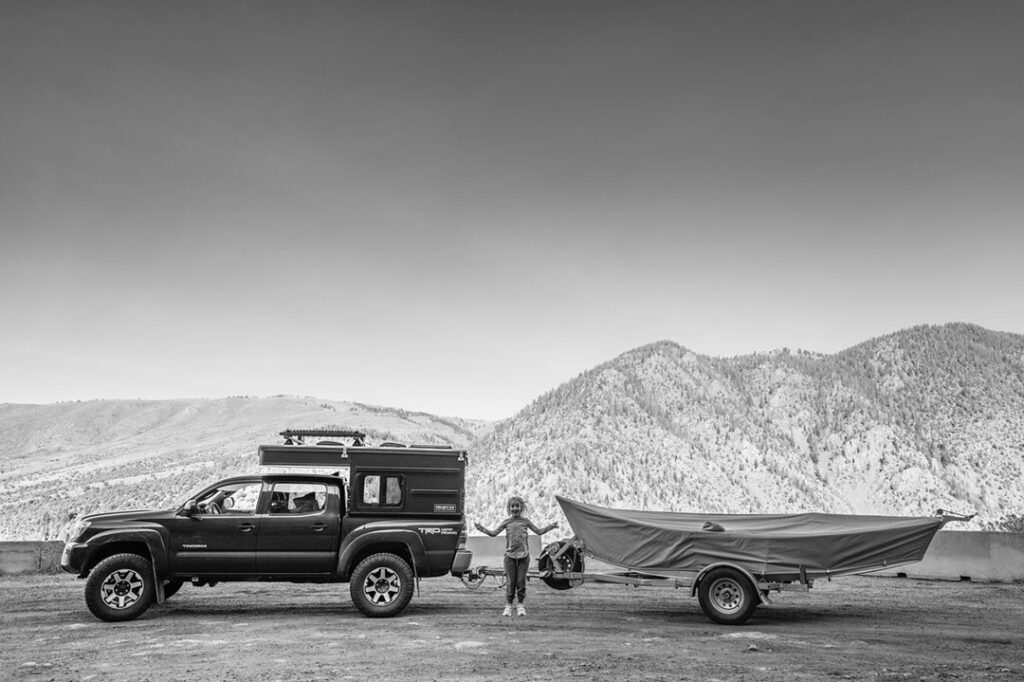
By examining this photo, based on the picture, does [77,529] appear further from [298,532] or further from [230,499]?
[298,532]

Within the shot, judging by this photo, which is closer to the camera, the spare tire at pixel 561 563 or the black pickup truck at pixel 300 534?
the black pickup truck at pixel 300 534

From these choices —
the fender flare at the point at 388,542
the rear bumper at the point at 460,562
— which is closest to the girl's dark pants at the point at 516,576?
the rear bumper at the point at 460,562

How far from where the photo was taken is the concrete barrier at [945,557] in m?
16.8

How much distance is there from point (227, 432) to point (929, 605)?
301ft

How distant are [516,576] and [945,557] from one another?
37.8 feet

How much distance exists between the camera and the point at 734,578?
11094 millimetres

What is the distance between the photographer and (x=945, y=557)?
17562 mm

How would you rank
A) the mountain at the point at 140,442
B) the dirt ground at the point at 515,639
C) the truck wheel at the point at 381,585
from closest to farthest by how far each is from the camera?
the dirt ground at the point at 515,639 → the truck wheel at the point at 381,585 → the mountain at the point at 140,442

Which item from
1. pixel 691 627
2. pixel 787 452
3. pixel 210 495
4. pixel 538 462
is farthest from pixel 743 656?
pixel 787 452

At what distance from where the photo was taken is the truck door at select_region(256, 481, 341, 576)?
38.4ft

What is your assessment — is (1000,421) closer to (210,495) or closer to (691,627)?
(691,627)

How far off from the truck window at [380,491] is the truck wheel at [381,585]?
2.79 ft

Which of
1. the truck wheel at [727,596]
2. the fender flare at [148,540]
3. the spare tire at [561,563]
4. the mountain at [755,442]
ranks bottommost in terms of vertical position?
the truck wheel at [727,596]

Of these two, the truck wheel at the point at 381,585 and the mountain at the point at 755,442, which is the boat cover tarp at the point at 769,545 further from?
the mountain at the point at 755,442
